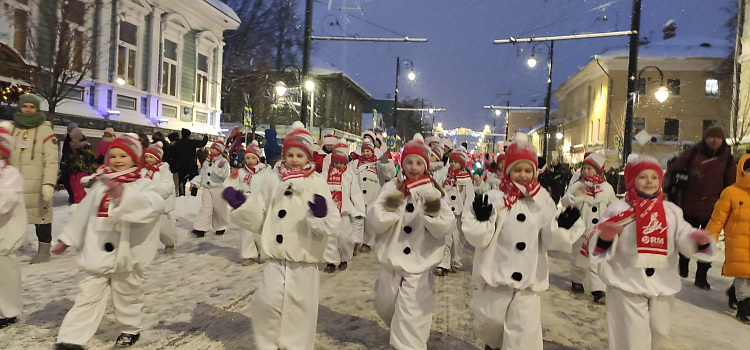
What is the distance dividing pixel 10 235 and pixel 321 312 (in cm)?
305

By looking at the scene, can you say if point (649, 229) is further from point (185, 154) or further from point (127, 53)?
point (127, 53)

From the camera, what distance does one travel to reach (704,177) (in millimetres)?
7527

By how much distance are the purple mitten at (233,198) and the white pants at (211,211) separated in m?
6.39

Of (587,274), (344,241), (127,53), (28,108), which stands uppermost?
(127,53)

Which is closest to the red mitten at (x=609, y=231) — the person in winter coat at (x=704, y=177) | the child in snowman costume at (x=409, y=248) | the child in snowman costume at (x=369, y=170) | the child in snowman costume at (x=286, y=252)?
the child in snowman costume at (x=409, y=248)

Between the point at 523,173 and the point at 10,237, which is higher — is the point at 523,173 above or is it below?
above

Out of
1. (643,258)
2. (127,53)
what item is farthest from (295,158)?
(127,53)

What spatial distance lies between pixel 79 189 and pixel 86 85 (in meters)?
6.72

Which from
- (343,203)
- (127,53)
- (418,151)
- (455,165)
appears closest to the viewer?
(418,151)

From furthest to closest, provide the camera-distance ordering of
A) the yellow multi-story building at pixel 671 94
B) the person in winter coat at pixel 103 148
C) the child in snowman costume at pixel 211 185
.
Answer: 1. the yellow multi-story building at pixel 671 94
2. the person in winter coat at pixel 103 148
3. the child in snowman costume at pixel 211 185

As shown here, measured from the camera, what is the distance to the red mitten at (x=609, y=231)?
3916 mm

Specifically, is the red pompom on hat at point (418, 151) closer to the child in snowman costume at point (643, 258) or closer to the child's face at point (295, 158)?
the child's face at point (295, 158)

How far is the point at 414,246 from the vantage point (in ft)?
14.9

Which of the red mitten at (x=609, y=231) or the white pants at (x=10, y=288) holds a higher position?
the red mitten at (x=609, y=231)
